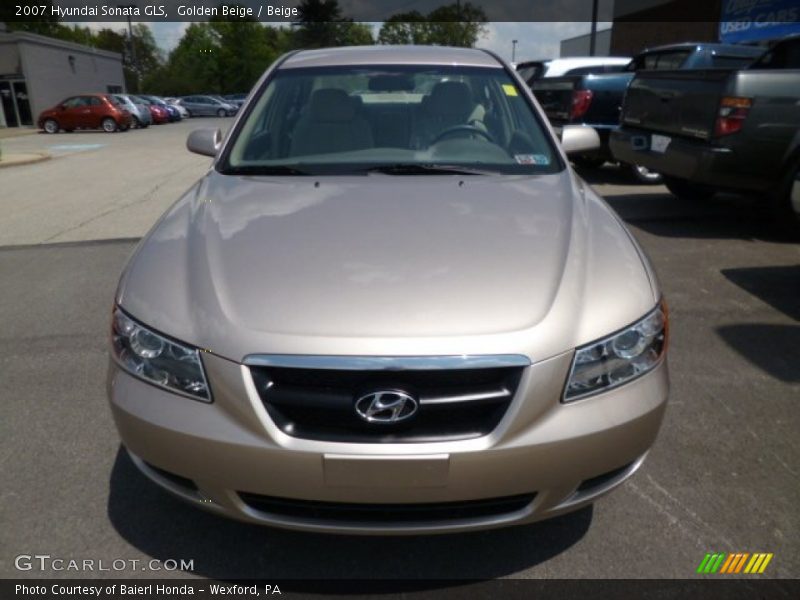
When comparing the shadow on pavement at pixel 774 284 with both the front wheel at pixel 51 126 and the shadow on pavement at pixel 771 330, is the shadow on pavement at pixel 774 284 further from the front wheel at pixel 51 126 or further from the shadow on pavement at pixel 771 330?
the front wheel at pixel 51 126

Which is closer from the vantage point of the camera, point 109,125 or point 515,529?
point 515,529

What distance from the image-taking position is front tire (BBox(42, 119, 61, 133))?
27.3 meters

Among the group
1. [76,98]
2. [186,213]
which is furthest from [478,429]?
[76,98]

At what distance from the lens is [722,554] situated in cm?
228

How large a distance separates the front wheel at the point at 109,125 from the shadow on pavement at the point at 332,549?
2811cm

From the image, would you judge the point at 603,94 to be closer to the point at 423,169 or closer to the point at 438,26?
the point at 423,169

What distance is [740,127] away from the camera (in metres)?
6.01

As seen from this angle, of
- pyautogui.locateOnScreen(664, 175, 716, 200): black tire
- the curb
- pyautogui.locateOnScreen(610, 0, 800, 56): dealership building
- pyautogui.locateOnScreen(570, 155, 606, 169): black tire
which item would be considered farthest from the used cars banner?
the curb

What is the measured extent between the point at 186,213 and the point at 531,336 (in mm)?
1550

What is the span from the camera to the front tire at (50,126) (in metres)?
27.3

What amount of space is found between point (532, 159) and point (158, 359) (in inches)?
76.5

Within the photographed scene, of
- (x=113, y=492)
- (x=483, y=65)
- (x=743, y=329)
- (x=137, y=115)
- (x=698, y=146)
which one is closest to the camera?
(x=113, y=492)

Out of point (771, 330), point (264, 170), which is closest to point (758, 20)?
point (771, 330)

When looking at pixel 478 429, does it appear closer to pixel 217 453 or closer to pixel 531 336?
pixel 531 336
